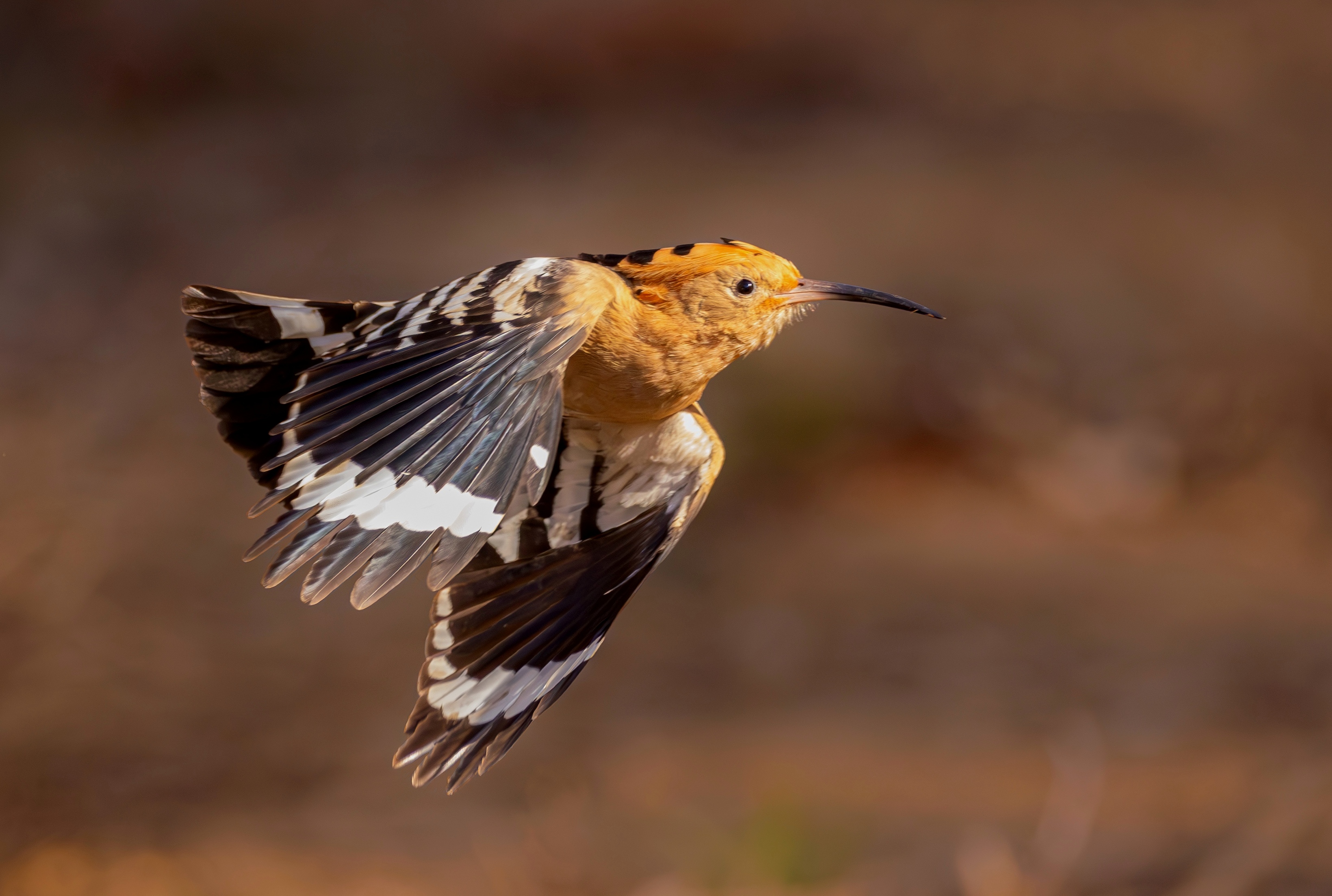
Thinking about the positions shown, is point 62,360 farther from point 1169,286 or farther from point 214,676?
point 1169,286

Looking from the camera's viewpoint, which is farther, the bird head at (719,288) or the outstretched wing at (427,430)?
the bird head at (719,288)

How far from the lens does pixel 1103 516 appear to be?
5.72m

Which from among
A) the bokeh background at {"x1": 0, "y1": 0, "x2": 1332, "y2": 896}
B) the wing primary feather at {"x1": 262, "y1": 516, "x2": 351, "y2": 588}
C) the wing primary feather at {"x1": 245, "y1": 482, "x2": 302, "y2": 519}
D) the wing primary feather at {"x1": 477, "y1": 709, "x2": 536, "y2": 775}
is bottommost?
the bokeh background at {"x1": 0, "y1": 0, "x2": 1332, "y2": 896}

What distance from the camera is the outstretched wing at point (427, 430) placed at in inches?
52.7

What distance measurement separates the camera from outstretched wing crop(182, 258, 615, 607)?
134 cm

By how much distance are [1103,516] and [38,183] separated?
18.4 ft

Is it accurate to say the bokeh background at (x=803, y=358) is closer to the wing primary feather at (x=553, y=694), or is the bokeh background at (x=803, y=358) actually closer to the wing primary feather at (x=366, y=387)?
the wing primary feather at (x=553, y=694)

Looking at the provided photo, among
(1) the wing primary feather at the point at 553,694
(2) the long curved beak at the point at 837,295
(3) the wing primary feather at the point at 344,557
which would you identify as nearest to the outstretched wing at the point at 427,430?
(3) the wing primary feather at the point at 344,557

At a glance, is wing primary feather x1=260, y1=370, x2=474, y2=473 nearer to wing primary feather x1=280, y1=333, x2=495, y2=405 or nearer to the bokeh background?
wing primary feather x1=280, y1=333, x2=495, y2=405

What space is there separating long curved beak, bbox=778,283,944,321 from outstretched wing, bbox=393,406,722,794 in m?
0.32

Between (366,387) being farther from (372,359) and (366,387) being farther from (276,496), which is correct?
(276,496)

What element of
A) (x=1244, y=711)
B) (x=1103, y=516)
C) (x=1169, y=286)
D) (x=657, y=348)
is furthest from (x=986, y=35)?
(x=657, y=348)

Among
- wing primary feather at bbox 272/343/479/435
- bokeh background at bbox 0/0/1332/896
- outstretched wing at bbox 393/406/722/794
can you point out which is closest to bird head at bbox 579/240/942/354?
outstretched wing at bbox 393/406/722/794

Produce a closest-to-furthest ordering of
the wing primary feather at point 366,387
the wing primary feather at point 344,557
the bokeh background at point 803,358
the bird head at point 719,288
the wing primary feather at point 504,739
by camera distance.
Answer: the wing primary feather at point 344,557
the wing primary feather at point 366,387
the bird head at point 719,288
the wing primary feather at point 504,739
the bokeh background at point 803,358
